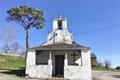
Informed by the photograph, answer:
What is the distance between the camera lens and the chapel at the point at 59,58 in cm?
2511

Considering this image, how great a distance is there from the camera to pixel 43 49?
84.3ft

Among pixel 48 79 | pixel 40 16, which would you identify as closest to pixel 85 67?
pixel 48 79

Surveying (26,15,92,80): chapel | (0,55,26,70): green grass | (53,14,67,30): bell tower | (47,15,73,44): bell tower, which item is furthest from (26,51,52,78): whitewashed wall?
(0,55,26,70): green grass

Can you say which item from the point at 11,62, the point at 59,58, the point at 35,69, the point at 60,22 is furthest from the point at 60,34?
the point at 11,62

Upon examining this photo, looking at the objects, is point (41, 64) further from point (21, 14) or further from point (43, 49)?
point (21, 14)

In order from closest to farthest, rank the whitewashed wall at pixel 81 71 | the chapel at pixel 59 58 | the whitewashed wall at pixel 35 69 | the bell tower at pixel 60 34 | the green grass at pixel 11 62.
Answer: the whitewashed wall at pixel 81 71 → the chapel at pixel 59 58 → the whitewashed wall at pixel 35 69 → the bell tower at pixel 60 34 → the green grass at pixel 11 62

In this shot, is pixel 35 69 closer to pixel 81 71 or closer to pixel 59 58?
pixel 59 58

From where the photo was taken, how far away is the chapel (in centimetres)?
2511

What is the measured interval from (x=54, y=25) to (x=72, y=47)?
5123 millimetres

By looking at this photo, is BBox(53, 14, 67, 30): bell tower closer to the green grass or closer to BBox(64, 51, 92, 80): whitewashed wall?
BBox(64, 51, 92, 80): whitewashed wall

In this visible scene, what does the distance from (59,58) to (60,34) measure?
3.28m

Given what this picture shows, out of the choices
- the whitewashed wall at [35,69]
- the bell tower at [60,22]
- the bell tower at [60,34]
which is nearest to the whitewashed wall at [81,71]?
the whitewashed wall at [35,69]

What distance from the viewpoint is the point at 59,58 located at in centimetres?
2772

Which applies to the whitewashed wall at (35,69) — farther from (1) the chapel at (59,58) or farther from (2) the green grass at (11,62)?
(2) the green grass at (11,62)
